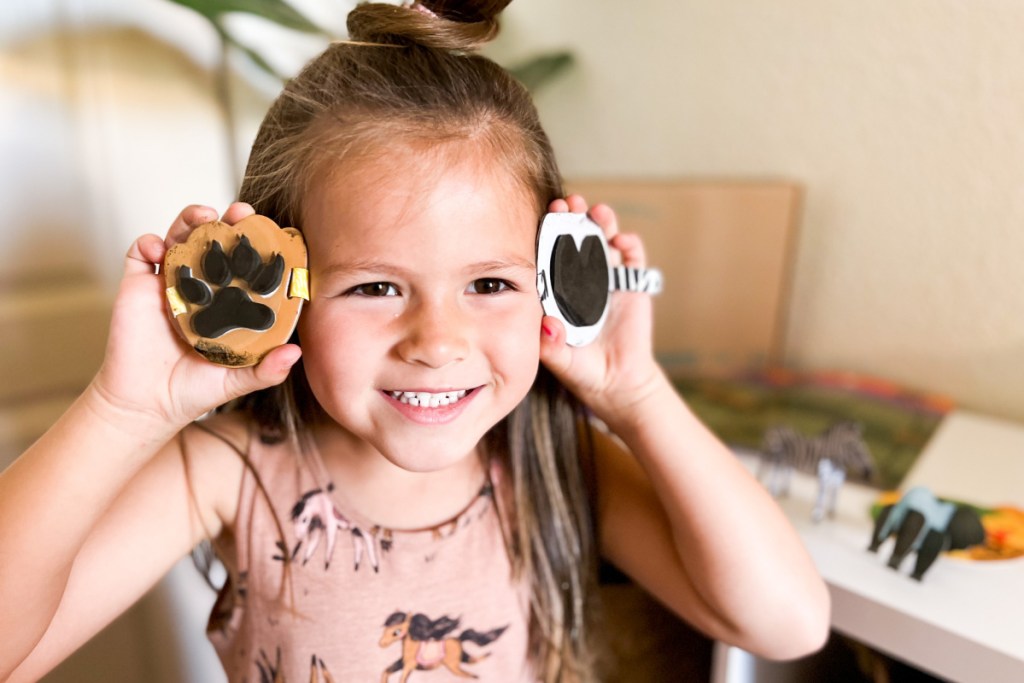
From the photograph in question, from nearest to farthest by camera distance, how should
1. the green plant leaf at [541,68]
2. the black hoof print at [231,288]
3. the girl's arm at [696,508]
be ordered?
1. the black hoof print at [231,288]
2. the girl's arm at [696,508]
3. the green plant leaf at [541,68]

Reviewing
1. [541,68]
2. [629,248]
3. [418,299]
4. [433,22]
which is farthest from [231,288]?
[541,68]

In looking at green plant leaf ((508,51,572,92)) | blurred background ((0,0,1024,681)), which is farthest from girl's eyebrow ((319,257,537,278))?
green plant leaf ((508,51,572,92))

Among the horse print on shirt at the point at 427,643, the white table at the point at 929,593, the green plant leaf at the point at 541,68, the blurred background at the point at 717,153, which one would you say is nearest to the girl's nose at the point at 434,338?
the horse print on shirt at the point at 427,643

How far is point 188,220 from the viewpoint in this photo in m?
0.53

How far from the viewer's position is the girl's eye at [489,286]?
56 centimetres

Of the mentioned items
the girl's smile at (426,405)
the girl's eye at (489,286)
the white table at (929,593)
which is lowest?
the white table at (929,593)

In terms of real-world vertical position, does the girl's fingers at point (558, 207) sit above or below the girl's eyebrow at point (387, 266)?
above

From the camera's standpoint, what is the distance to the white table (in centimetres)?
58

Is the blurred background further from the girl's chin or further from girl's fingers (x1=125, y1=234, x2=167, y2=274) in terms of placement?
the girl's chin

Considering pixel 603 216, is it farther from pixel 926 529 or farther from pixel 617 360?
pixel 926 529

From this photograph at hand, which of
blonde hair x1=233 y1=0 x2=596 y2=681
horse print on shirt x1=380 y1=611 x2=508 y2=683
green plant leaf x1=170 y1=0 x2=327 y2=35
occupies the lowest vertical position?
horse print on shirt x1=380 y1=611 x2=508 y2=683

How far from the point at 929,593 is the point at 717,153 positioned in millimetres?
654

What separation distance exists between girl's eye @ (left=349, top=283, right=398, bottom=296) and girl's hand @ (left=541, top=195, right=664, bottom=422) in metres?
0.15

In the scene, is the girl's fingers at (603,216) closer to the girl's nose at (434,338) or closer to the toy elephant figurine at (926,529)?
the girl's nose at (434,338)
